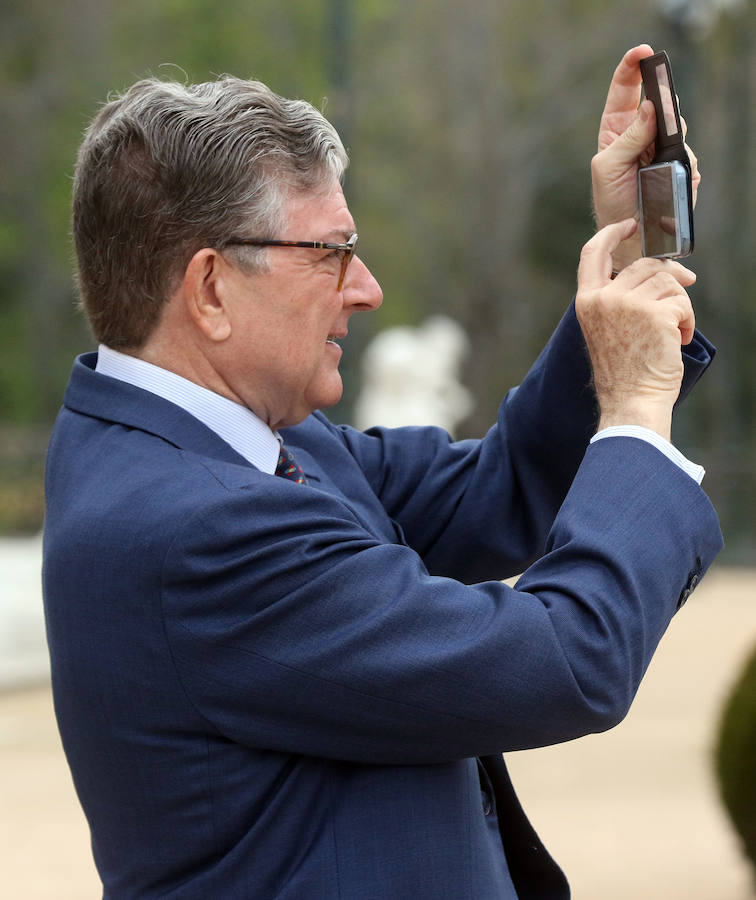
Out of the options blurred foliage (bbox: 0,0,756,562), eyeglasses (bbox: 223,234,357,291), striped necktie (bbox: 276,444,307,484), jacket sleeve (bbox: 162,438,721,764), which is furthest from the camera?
blurred foliage (bbox: 0,0,756,562)

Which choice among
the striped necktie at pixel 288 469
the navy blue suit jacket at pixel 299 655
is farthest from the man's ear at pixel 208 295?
the striped necktie at pixel 288 469

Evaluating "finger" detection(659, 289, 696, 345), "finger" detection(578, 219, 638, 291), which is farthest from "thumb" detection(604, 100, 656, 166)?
"finger" detection(659, 289, 696, 345)

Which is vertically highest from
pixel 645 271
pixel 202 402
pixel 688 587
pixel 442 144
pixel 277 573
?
pixel 645 271

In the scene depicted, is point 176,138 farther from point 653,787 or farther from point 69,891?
point 653,787

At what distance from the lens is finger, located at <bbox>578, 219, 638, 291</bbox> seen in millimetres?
1979

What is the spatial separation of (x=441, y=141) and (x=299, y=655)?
28.2 meters

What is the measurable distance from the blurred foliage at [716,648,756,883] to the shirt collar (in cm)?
331

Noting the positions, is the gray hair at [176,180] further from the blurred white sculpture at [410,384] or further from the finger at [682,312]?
the blurred white sculpture at [410,384]

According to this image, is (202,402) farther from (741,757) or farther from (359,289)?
(741,757)

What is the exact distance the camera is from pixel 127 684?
1.78 m

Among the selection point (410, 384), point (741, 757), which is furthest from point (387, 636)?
point (410, 384)

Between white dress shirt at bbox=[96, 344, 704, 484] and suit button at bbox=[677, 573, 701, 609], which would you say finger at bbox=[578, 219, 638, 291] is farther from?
suit button at bbox=[677, 573, 701, 609]

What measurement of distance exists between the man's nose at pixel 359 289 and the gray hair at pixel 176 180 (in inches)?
5.7

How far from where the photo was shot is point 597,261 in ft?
6.53
